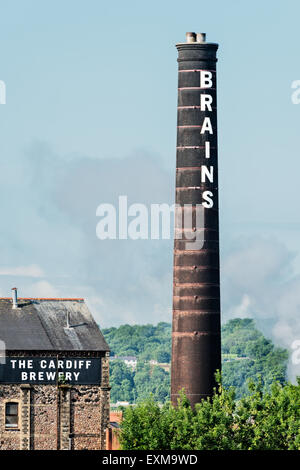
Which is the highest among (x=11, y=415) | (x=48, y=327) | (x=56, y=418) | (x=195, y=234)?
(x=195, y=234)

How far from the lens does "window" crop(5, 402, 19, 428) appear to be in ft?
259

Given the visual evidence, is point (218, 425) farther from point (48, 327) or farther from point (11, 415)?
point (48, 327)

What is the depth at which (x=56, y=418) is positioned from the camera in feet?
260

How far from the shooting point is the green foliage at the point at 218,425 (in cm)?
7319

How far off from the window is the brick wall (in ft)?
0.62

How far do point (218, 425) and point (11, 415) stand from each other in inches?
450

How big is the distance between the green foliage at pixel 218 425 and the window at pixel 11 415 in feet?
18.8

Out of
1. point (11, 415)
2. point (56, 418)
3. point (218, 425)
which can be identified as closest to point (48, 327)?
point (56, 418)

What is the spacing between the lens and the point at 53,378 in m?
79.4

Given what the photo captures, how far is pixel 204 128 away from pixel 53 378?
14730 millimetres
